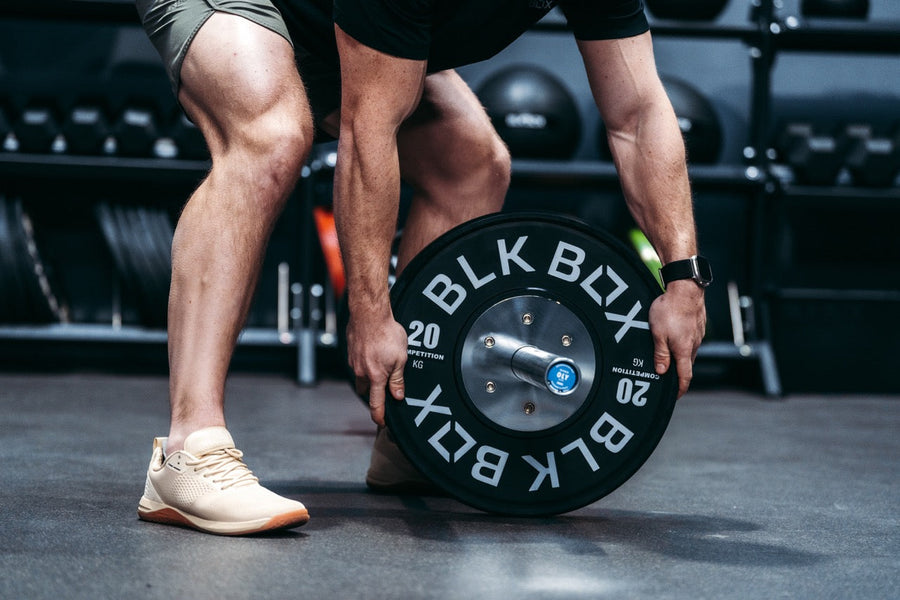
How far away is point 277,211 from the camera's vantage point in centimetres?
137

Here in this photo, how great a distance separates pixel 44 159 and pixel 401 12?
2.33 metres

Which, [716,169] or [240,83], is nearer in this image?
[240,83]

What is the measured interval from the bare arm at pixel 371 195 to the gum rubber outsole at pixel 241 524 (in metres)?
0.17

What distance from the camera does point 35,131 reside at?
10.6 feet

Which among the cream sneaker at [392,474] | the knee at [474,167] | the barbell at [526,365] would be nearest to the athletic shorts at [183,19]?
the knee at [474,167]

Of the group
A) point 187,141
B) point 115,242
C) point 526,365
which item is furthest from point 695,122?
point 526,365

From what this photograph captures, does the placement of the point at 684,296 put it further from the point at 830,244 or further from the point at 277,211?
the point at 830,244

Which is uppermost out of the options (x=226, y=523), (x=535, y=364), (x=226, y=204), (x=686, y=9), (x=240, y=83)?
(x=240, y=83)

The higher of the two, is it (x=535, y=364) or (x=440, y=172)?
(x=440, y=172)

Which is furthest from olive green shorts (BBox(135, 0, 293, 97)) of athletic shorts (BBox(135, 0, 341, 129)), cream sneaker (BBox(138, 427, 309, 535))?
cream sneaker (BBox(138, 427, 309, 535))

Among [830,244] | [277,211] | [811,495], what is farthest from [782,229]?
[277,211]

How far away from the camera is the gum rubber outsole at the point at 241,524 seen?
1234mm

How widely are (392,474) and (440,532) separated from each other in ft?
0.88

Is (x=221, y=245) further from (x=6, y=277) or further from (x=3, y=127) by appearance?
(x=3, y=127)
